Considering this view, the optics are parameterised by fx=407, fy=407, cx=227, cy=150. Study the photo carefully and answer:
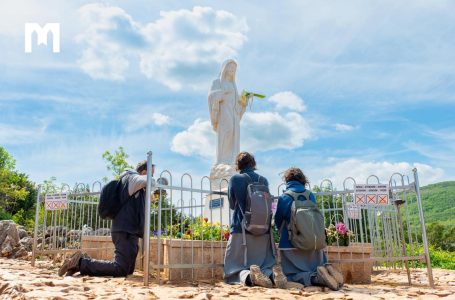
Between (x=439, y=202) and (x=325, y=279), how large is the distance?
5994 cm

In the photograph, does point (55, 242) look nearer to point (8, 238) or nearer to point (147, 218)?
point (8, 238)

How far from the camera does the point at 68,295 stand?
3.35 metres

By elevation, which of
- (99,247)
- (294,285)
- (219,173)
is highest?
(219,173)

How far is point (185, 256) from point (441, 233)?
2574 cm

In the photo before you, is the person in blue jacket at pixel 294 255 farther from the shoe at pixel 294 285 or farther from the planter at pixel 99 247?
the planter at pixel 99 247

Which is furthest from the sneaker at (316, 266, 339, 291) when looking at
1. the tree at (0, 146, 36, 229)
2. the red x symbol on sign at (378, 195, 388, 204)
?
the tree at (0, 146, 36, 229)

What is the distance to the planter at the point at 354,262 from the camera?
17.7 feet

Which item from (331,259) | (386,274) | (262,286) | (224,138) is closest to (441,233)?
(224,138)

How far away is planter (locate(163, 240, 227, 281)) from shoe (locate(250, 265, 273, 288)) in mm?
951

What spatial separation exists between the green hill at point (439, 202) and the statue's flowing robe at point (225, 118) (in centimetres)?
4045

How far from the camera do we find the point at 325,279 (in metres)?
4.15

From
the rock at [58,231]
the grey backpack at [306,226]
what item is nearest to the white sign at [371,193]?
the grey backpack at [306,226]

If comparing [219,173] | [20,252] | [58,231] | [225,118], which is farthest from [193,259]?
[225,118]

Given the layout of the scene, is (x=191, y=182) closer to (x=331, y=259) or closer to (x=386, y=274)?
(x=331, y=259)
